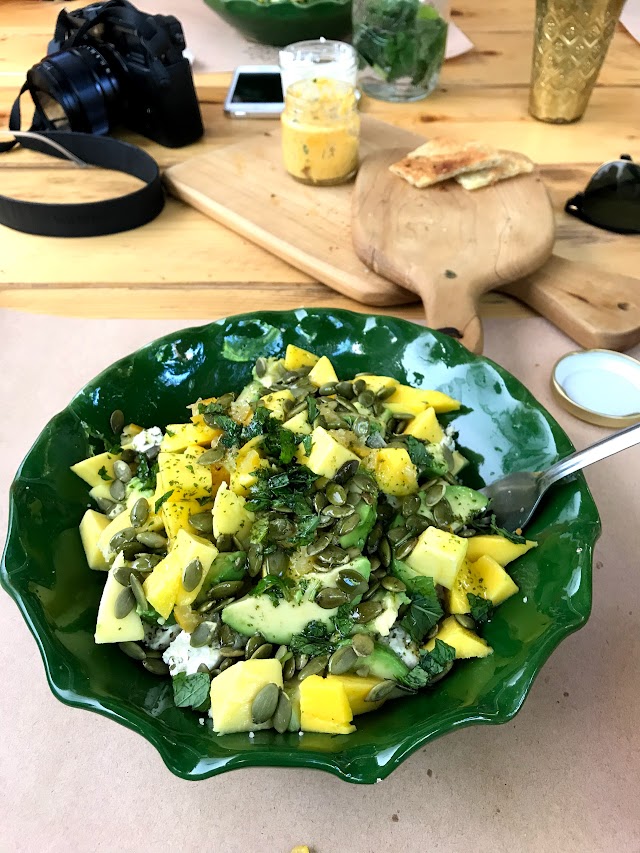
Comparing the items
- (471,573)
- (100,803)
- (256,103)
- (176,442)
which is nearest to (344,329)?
(176,442)

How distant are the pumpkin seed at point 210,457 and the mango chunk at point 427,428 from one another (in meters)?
0.36

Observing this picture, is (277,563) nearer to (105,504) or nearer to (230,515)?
(230,515)

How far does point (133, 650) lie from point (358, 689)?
36 centimetres

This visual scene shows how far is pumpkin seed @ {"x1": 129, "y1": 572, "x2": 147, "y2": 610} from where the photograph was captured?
3.30 ft

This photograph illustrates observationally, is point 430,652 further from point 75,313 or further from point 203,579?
point 75,313

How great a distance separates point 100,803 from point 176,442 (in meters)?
0.59

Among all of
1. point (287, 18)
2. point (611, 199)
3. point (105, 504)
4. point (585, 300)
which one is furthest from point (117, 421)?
point (287, 18)

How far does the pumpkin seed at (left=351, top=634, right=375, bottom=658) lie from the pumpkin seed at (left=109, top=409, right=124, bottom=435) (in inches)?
25.3

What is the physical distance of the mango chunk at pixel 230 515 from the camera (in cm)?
104

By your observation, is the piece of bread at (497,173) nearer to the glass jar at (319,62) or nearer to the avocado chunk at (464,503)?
the glass jar at (319,62)

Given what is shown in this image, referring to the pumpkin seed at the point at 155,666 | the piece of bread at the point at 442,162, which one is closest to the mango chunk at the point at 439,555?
the pumpkin seed at the point at 155,666

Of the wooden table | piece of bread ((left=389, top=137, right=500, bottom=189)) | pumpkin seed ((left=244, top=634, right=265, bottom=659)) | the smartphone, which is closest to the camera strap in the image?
the wooden table

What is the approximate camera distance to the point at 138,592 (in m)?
1.01

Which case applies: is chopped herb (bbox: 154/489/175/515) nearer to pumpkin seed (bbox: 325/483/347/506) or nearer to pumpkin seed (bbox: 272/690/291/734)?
pumpkin seed (bbox: 325/483/347/506)
